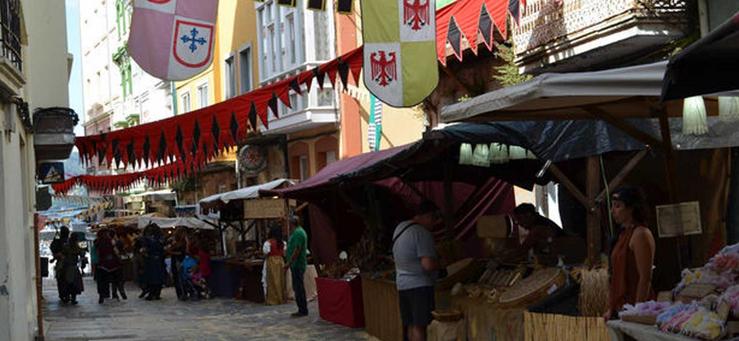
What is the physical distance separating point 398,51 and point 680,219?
5.10 metres

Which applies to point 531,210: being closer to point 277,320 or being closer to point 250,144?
point 277,320

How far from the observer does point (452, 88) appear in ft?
71.5

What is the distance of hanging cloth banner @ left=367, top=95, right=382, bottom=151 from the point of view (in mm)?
25922

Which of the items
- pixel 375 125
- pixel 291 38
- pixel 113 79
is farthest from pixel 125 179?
pixel 375 125

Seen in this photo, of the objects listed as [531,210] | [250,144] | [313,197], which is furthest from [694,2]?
[250,144]

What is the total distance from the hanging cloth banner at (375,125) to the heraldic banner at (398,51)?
13.7m

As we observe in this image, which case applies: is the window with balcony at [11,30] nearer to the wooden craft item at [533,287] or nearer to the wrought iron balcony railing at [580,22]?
the wooden craft item at [533,287]

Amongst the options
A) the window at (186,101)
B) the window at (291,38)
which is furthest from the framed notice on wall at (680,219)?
the window at (186,101)

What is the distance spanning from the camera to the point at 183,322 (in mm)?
19328

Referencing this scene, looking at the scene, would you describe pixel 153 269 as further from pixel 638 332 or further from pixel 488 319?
pixel 638 332

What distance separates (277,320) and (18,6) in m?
7.88

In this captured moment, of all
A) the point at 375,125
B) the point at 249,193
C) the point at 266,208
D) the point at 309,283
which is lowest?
the point at 309,283

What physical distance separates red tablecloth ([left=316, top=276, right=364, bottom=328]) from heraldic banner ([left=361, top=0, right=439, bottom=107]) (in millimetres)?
4538

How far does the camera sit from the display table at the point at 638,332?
235 inches
